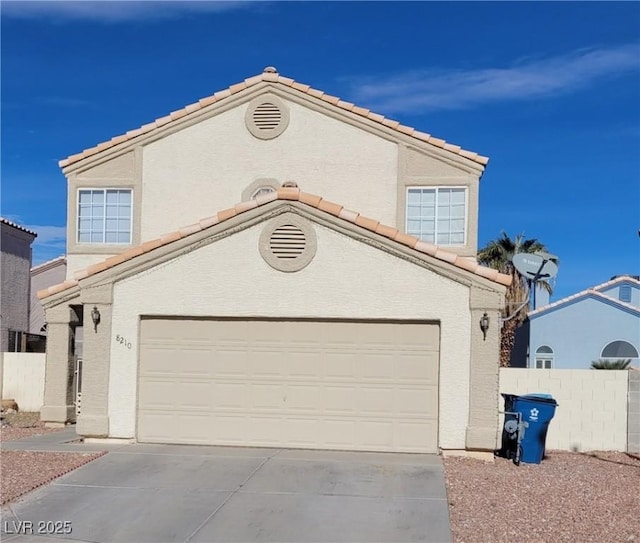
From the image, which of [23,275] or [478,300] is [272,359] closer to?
[478,300]

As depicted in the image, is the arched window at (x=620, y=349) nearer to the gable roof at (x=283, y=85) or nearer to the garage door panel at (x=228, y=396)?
the gable roof at (x=283, y=85)

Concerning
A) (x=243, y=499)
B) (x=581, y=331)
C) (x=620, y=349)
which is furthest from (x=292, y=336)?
(x=620, y=349)

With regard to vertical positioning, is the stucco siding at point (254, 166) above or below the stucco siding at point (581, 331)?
above

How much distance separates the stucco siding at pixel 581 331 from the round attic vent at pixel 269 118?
19.0 meters

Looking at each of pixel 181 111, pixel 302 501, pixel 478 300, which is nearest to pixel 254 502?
pixel 302 501

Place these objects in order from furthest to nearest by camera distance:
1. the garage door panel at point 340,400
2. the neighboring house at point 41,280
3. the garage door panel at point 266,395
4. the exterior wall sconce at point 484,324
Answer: the neighboring house at point 41,280 < the garage door panel at point 266,395 < the garage door panel at point 340,400 < the exterior wall sconce at point 484,324

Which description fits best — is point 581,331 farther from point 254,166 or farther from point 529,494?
point 529,494

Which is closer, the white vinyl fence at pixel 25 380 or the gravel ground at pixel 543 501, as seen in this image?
the gravel ground at pixel 543 501

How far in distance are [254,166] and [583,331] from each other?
65.8 feet

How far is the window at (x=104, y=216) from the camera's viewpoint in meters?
18.1

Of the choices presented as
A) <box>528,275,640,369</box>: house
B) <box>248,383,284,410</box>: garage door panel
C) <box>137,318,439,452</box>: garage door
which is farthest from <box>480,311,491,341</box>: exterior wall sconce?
<box>528,275,640,369</box>: house

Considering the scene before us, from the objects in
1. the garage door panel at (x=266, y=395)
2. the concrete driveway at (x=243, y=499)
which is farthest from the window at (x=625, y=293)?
the garage door panel at (x=266, y=395)

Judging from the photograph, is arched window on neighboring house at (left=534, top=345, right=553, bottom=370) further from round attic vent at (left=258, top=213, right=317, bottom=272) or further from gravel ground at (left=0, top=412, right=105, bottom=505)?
gravel ground at (left=0, top=412, right=105, bottom=505)

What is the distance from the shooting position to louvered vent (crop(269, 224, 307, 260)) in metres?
12.9
